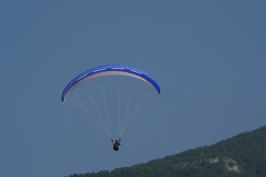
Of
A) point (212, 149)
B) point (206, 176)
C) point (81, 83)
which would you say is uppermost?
point (212, 149)

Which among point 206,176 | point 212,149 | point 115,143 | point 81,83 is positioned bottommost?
point 115,143

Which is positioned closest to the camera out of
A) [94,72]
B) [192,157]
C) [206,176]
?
[94,72]

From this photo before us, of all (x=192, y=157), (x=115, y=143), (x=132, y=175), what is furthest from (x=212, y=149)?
Answer: (x=115, y=143)

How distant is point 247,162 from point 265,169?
4.69m

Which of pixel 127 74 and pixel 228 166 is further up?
pixel 228 166

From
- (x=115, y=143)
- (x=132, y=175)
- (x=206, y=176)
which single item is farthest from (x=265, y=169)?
(x=115, y=143)

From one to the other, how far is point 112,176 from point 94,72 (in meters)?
122

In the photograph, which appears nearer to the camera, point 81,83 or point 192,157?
point 81,83

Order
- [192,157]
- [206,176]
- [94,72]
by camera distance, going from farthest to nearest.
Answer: [192,157] → [206,176] → [94,72]

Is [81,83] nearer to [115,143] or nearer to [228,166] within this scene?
[115,143]

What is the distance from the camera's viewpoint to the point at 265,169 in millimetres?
186125

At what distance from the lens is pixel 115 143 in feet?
220

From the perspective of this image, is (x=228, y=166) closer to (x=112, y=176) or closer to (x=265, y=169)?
(x=265, y=169)

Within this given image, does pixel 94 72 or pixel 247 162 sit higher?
pixel 247 162
